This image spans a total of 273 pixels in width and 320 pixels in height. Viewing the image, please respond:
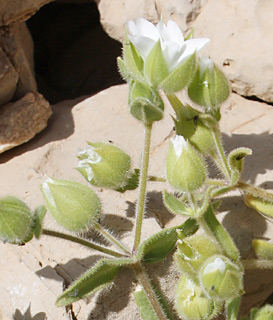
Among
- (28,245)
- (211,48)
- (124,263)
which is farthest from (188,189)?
(211,48)

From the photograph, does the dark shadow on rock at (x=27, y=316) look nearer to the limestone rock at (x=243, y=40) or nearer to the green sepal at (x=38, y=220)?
the green sepal at (x=38, y=220)

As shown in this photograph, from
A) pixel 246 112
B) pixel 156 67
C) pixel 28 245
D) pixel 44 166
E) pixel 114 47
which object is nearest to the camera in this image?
pixel 156 67

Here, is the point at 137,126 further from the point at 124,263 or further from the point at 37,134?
the point at 124,263

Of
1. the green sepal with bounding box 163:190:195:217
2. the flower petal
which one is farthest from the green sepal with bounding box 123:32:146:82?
the green sepal with bounding box 163:190:195:217

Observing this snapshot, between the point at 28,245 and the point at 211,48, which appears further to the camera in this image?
the point at 211,48

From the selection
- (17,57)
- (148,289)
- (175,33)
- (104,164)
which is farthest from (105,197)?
(17,57)

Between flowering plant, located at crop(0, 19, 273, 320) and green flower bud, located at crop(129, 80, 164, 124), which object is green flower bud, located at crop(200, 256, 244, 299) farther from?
green flower bud, located at crop(129, 80, 164, 124)

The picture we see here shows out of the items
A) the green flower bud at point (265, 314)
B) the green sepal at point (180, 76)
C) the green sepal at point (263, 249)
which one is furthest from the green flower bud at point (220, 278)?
the green sepal at point (180, 76)
